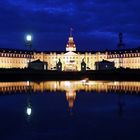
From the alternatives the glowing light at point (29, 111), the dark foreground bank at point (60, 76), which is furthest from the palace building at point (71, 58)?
the glowing light at point (29, 111)

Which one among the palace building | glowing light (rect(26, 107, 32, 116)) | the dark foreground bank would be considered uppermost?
the palace building

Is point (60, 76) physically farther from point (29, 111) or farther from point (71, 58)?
point (71, 58)

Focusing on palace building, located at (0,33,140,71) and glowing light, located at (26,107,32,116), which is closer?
glowing light, located at (26,107,32,116)

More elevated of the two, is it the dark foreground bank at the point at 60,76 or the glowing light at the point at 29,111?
the dark foreground bank at the point at 60,76

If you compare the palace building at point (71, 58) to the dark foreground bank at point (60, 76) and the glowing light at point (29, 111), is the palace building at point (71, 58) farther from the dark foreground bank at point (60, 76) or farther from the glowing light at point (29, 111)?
the glowing light at point (29, 111)

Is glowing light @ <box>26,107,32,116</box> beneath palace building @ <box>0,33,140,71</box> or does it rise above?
beneath

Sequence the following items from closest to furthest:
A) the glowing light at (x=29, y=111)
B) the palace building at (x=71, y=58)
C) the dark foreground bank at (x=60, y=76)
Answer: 1. the glowing light at (x=29, y=111)
2. the dark foreground bank at (x=60, y=76)
3. the palace building at (x=71, y=58)

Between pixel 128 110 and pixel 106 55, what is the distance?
17029 centimetres

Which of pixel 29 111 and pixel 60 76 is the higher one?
pixel 60 76

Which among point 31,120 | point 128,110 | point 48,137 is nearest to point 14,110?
point 31,120

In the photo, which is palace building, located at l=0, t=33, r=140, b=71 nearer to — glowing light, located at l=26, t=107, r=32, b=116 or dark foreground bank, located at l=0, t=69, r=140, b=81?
dark foreground bank, located at l=0, t=69, r=140, b=81

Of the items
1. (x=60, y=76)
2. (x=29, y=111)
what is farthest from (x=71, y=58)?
(x=29, y=111)

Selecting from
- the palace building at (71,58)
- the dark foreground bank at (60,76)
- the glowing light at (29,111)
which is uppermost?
the palace building at (71,58)

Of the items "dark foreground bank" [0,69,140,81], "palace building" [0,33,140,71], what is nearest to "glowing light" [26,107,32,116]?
"dark foreground bank" [0,69,140,81]
